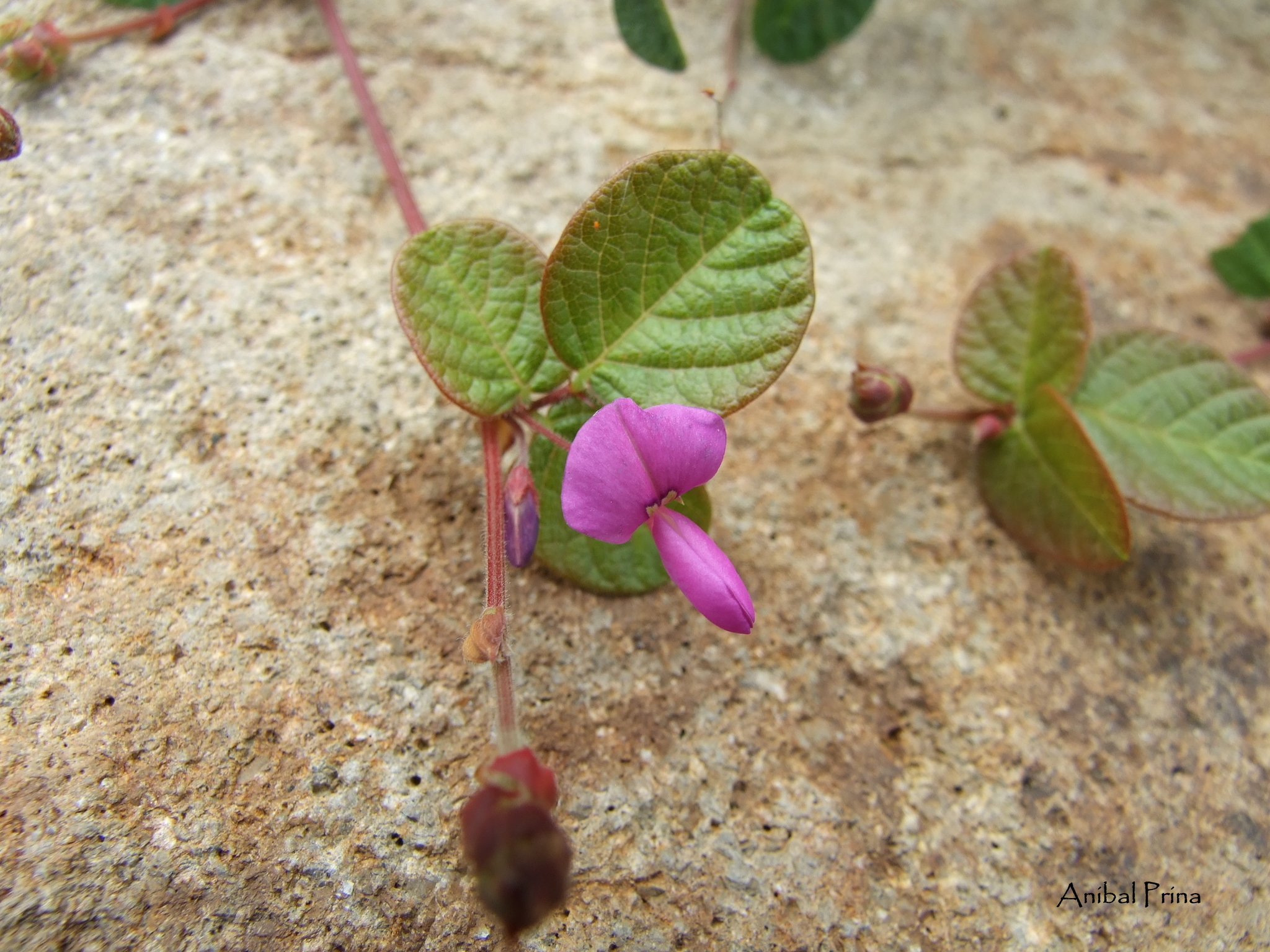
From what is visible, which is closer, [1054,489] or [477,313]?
[477,313]

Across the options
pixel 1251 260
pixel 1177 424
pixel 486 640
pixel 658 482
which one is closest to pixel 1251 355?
pixel 1251 260

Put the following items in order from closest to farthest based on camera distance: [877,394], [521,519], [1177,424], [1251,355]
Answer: [521,519]
[877,394]
[1177,424]
[1251,355]

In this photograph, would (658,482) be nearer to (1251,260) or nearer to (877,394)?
(877,394)

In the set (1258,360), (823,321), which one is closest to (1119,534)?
(823,321)

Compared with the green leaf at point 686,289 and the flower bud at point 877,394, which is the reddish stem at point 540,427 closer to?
the green leaf at point 686,289

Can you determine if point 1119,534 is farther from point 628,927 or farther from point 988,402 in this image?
point 628,927

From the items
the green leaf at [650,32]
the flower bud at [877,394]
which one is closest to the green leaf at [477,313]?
the flower bud at [877,394]

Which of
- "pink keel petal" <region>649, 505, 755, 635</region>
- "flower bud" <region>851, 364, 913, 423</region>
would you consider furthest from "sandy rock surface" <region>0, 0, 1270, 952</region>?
"pink keel petal" <region>649, 505, 755, 635</region>
